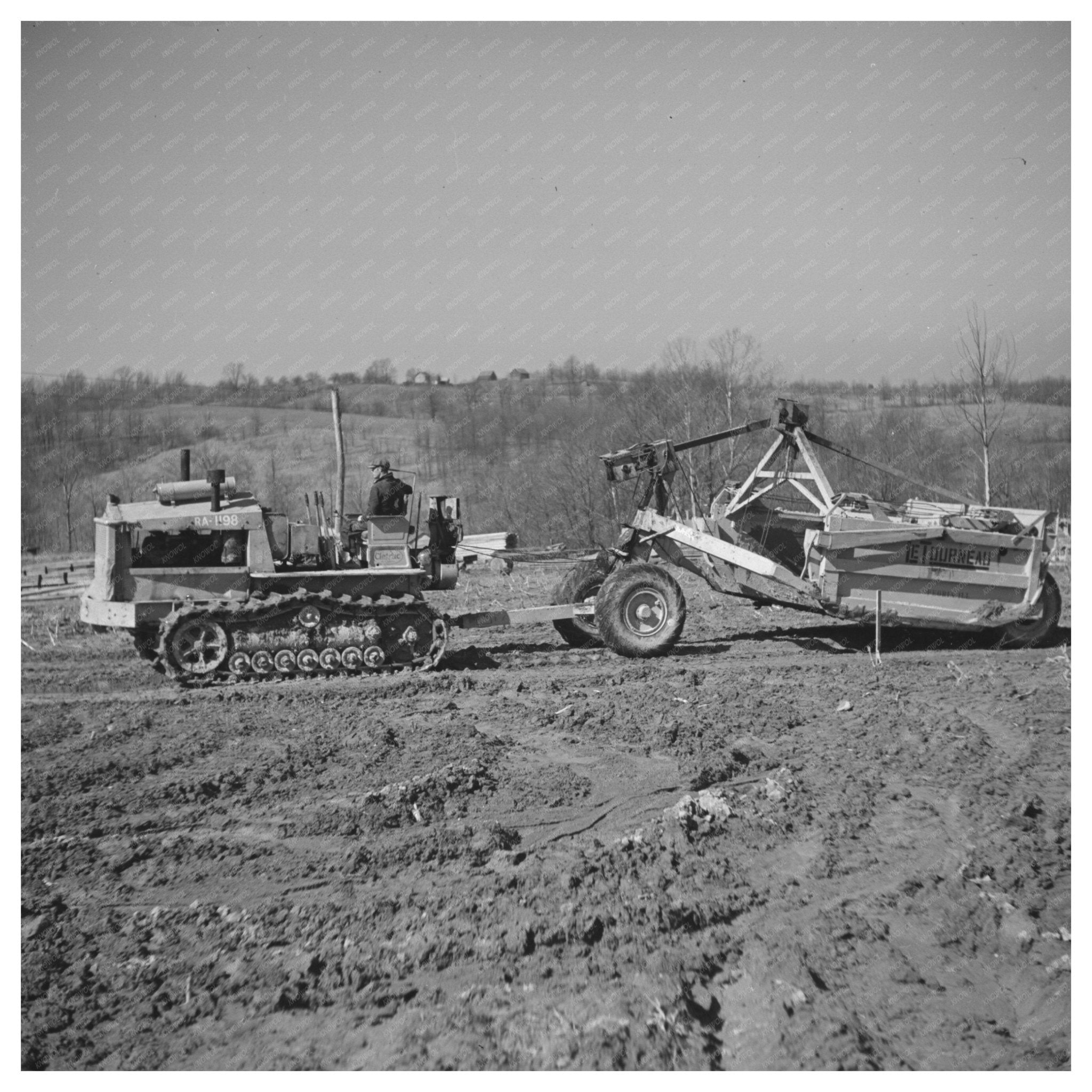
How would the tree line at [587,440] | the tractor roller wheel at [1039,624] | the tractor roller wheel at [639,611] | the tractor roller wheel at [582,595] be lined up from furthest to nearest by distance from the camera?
the tree line at [587,440] → the tractor roller wheel at [582,595] → the tractor roller wheel at [1039,624] → the tractor roller wheel at [639,611]

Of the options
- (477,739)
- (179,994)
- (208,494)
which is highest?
(208,494)

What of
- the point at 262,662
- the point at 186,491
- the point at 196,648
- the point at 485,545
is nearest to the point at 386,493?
the point at 485,545

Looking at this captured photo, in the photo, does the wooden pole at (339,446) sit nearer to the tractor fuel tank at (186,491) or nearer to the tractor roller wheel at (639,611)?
the tractor fuel tank at (186,491)

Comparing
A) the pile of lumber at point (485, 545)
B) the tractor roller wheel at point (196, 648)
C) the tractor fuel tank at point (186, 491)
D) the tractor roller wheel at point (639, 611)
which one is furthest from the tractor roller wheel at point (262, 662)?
the tractor roller wheel at point (639, 611)

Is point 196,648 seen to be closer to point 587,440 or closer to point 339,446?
point 339,446

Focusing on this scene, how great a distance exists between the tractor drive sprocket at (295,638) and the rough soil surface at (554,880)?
0.79m

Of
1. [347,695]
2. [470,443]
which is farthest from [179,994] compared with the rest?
[470,443]

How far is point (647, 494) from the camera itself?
405 inches

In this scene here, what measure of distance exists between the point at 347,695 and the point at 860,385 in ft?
47.8

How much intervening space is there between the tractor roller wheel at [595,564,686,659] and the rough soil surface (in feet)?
4.67

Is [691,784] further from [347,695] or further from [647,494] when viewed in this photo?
[647,494]

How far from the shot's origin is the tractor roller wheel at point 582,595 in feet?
34.3

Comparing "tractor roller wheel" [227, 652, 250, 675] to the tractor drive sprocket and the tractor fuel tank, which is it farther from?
the tractor fuel tank

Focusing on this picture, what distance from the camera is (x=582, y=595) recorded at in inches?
412
